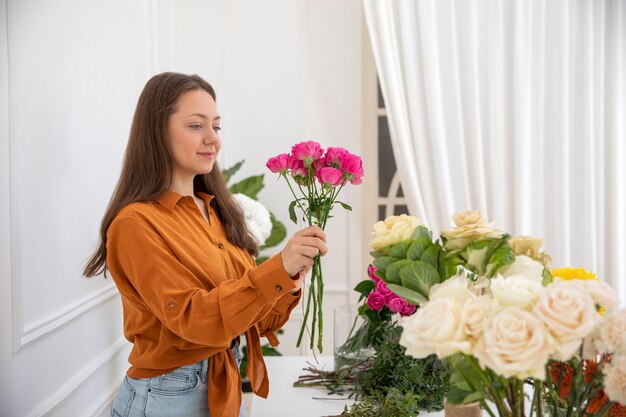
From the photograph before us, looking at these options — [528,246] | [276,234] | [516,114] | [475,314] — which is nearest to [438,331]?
[475,314]

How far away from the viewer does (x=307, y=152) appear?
4.56ft

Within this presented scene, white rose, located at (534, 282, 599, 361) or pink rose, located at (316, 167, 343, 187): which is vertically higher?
pink rose, located at (316, 167, 343, 187)

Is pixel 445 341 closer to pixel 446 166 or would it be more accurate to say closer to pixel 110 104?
pixel 110 104

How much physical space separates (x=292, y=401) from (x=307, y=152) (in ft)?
2.48

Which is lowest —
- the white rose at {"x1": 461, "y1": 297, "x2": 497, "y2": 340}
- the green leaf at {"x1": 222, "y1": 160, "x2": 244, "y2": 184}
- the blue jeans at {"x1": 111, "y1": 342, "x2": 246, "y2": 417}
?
the blue jeans at {"x1": 111, "y1": 342, "x2": 246, "y2": 417}

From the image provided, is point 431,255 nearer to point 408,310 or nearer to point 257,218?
point 408,310

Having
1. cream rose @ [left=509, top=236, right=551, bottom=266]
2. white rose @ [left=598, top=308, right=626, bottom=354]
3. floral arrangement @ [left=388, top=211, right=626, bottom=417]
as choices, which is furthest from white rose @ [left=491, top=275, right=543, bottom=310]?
cream rose @ [left=509, top=236, right=551, bottom=266]

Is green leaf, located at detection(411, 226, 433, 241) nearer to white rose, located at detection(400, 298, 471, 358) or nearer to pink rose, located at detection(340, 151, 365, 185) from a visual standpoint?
white rose, located at detection(400, 298, 471, 358)

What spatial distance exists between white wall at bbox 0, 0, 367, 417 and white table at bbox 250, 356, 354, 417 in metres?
0.63

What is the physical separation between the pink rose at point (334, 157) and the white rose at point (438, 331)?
0.70 metres

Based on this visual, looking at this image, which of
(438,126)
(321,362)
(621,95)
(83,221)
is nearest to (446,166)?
(438,126)

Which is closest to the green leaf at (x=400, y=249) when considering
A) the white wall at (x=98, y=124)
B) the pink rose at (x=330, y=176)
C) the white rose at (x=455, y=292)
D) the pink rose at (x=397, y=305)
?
the white rose at (x=455, y=292)

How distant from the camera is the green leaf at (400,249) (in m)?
0.89

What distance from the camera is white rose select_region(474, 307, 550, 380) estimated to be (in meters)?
0.66
